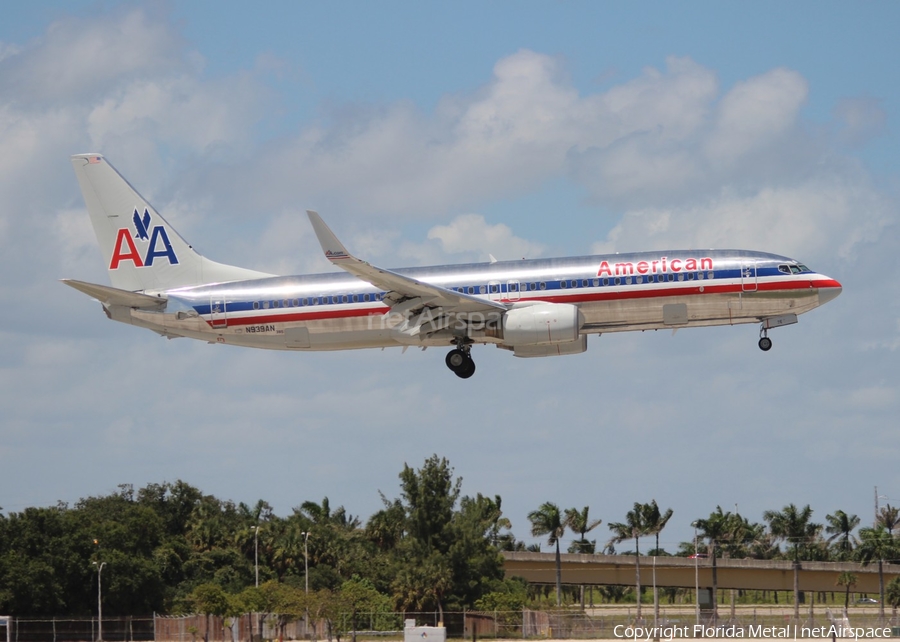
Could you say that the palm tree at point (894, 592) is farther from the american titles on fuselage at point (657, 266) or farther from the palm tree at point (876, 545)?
the american titles on fuselage at point (657, 266)

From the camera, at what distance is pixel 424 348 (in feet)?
186

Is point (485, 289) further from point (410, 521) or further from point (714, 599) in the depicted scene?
point (714, 599)

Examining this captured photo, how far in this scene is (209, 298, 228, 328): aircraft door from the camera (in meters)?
56.1

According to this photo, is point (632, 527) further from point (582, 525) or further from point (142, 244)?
point (142, 244)

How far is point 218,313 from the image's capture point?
5609cm

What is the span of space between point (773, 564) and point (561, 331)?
77.4 m

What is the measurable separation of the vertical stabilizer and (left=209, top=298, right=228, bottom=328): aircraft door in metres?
2.40

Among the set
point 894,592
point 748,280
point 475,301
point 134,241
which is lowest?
point 894,592

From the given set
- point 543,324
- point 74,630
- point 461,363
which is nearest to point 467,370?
point 461,363

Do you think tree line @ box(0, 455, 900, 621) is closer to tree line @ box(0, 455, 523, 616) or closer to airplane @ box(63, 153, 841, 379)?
tree line @ box(0, 455, 523, 616)

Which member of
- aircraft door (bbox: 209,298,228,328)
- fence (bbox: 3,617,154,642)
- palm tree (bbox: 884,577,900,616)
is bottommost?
palm tree (bbox: 884,577,900,616)

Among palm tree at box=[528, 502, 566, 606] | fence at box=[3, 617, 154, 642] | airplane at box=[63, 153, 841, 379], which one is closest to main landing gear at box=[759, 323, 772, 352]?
airplane at box=[63, 153, 841, 379]

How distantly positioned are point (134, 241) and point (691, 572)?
258 ft

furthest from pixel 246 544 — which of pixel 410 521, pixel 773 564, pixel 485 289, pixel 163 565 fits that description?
pixel 485 289
